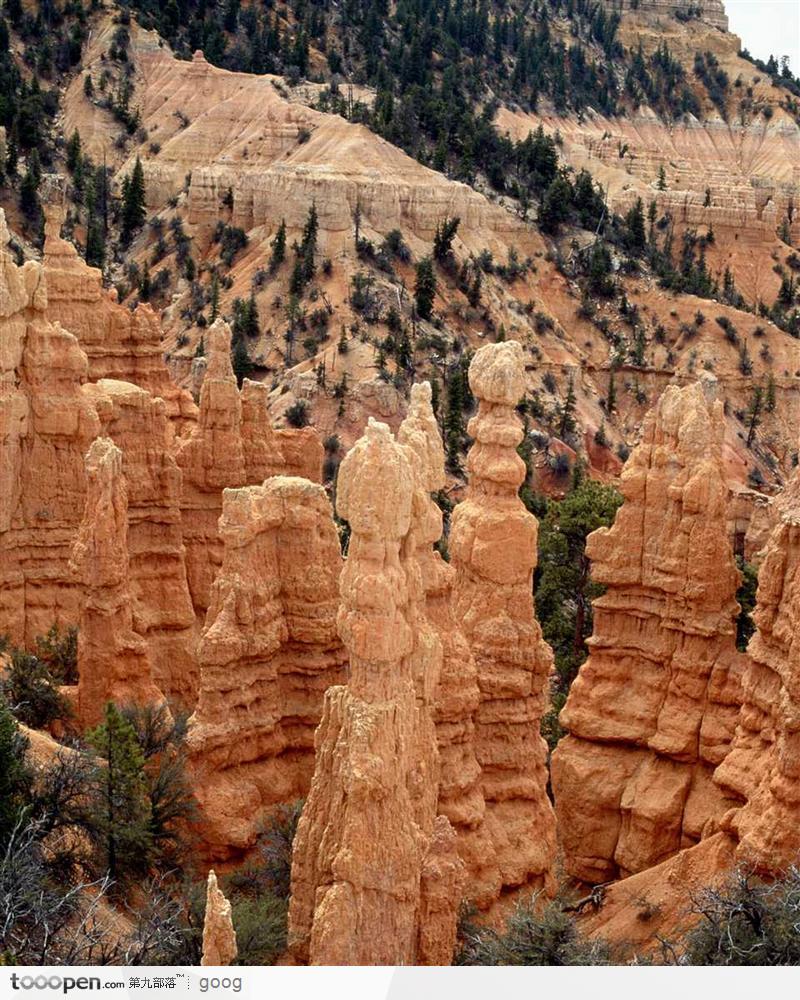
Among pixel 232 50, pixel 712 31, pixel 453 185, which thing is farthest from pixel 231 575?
pixel 712 31

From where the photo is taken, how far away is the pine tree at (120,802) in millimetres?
20031

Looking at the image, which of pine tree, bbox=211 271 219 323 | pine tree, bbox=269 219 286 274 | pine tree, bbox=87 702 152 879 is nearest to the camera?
pine tree, bbox=87 702 152 879

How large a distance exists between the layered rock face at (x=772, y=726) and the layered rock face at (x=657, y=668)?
68.4 inches

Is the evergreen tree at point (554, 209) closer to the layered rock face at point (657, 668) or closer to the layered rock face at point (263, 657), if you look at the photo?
the layered rock face at point (657, 668)

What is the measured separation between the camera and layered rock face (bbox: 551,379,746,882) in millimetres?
23656

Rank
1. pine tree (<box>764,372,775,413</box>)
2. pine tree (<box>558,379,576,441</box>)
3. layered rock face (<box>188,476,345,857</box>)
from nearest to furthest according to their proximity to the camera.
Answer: layered rock face (<box>188,476,345,857</box>) → pine tree (<box>558,379,576,441</box>) → pine tree (<box>764,372,775,413</box>)

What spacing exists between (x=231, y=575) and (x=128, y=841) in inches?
165

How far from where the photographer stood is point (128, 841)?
2025 centimetres

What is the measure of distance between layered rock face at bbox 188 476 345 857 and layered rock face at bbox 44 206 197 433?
15.6 m

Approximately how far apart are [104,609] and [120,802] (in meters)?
4.38

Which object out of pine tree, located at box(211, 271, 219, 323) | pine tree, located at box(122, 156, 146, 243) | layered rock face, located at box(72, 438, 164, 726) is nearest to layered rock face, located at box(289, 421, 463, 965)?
layered rock face, located at box(72, 438, 164, 726)

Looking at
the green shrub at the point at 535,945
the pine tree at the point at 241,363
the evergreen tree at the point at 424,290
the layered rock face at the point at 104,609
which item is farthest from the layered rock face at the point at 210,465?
the evergreen tree at the point at 424,290

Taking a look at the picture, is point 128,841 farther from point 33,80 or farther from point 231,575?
point 33,80

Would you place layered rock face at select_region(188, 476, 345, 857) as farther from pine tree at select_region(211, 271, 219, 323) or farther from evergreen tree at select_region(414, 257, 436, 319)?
evergreen tree at select_region(414, 257, 436, 319)
